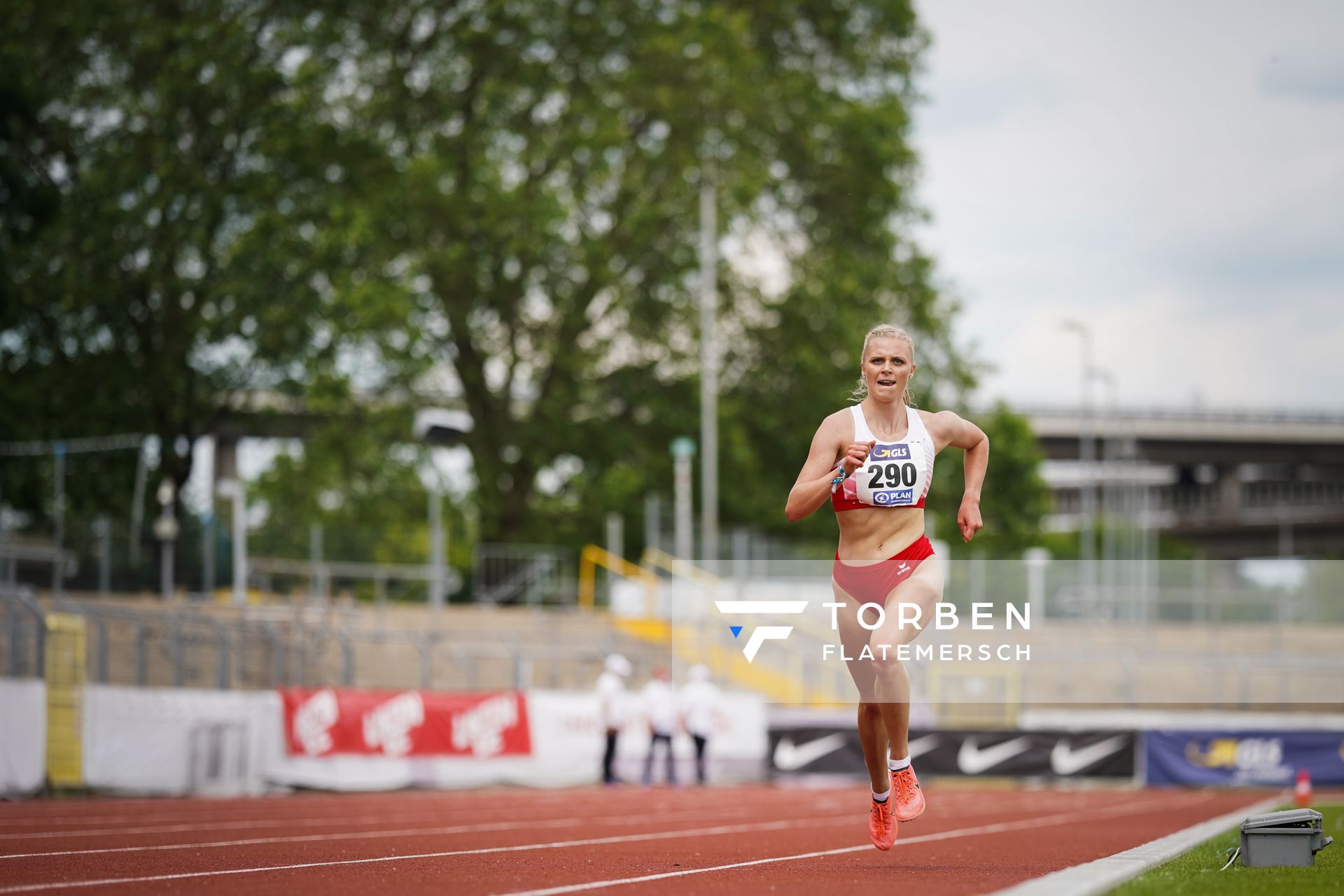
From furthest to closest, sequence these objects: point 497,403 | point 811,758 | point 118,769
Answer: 1. point 497,403
2. point 811,758
3. point 118,769

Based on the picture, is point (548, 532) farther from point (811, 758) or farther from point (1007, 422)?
point (1007, 422)

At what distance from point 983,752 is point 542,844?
1960 cm

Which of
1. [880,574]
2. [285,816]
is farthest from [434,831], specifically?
[880,574]

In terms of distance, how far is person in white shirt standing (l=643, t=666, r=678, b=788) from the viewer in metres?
27.2

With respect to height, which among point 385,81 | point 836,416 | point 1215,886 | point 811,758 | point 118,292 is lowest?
point 811,758

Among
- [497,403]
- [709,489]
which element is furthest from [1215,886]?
[497,403]

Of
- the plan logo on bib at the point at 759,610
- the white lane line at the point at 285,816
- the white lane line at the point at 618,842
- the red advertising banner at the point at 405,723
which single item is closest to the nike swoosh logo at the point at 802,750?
the red advertising banner at the point at 405,723

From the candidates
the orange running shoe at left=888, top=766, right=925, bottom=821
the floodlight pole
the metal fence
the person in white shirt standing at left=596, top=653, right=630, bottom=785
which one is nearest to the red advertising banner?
the metal fence

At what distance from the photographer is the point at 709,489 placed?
133ft

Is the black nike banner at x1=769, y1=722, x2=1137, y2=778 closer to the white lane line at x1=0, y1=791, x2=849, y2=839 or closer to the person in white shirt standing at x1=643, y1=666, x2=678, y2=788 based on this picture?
the person in white shirt standing at x1=643, y1=666, x2=678, y2=788

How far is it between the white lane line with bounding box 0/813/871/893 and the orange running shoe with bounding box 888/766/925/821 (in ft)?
8.45

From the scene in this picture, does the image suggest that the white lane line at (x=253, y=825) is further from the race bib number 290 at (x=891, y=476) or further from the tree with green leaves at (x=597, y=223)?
the tree with green leaves at (x=597, y=223)

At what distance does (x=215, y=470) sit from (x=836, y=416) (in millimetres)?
47898

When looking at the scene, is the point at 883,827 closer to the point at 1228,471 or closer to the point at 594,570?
the point at 594,570
